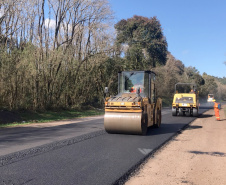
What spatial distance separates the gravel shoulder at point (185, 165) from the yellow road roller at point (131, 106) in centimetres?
140

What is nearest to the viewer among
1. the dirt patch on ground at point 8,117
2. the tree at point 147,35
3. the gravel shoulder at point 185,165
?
the gravel shoulder at point 185,165

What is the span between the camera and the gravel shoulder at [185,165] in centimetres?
440

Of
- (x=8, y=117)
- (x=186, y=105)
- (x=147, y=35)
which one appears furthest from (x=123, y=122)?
(x=147, y=35)

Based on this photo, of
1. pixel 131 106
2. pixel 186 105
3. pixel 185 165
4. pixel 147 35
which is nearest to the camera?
pixel 185 165

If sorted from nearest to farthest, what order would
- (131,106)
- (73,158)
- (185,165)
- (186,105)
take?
(185,165) < (73,158) < (131,106) < (186,105)

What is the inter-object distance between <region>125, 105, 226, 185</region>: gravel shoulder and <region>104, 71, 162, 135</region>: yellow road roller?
4.60 ft

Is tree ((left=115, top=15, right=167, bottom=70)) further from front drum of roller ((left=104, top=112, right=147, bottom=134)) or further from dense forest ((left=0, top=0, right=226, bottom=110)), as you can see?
front drum of roller ((left=104, top=112, right=147, bottom=134))

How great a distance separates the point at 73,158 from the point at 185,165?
2.65 metres

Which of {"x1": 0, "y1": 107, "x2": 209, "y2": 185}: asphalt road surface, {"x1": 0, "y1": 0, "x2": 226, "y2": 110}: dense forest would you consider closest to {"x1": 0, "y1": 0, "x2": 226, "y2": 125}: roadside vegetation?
{"x1": 0, "y1": 0, "x2": 226, "y2": 110}: dense forest

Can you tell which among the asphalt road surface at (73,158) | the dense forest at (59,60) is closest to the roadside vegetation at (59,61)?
the dense forest at (59,60)

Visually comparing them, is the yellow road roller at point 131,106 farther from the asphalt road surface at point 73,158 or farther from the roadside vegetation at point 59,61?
the roadside vegetation at point 59,61

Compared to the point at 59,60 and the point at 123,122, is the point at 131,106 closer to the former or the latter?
the point at 123,122

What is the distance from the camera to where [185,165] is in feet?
17.5

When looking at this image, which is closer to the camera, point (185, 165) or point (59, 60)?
point (185, 165)
